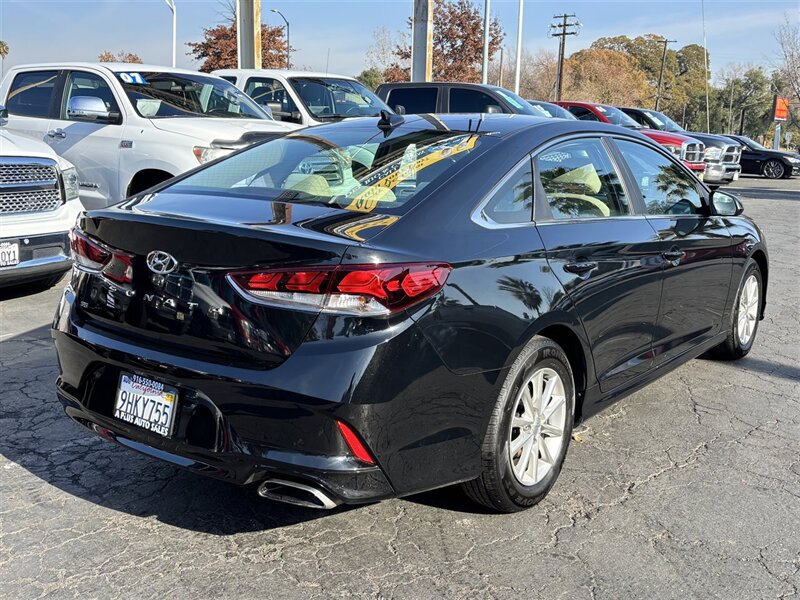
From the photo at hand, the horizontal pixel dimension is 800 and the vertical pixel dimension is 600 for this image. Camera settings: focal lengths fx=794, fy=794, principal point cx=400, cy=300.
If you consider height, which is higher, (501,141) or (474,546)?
(501,141)

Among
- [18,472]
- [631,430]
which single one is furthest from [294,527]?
[631,430]

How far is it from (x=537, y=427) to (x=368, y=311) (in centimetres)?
111

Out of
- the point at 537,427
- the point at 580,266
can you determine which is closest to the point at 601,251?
the point at 580,266

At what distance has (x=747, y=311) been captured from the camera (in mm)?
5613

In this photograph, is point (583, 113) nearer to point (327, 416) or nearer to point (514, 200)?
point (514, 200)

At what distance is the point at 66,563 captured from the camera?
285 cm

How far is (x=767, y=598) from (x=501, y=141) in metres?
2.06

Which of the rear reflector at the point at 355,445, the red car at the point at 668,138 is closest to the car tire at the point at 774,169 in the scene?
the red car at the point at 668,138

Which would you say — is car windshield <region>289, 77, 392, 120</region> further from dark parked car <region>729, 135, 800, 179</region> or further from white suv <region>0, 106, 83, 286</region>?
dark parked car <region>729, 135, 800, 179</region>

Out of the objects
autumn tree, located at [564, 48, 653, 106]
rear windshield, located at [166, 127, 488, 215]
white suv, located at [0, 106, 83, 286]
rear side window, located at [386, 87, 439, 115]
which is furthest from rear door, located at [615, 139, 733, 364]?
autumn tree, located at [564, 48, 653, 106]

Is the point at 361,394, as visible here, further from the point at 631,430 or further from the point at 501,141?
the point at 631,430

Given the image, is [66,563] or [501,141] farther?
[501,141]

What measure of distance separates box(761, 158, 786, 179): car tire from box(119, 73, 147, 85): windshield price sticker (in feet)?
80.8

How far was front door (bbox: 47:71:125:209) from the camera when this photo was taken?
311 inches
